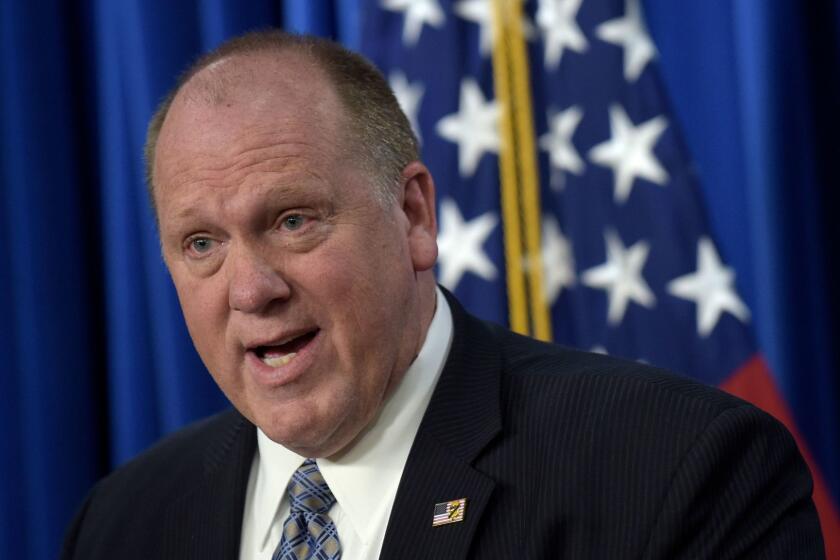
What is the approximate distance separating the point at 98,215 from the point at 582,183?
61.3 inches

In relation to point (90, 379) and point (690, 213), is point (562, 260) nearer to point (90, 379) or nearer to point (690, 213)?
→ point (690, 213)

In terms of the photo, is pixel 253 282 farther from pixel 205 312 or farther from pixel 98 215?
pixel 98 215

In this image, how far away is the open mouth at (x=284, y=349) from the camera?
1.77 meters

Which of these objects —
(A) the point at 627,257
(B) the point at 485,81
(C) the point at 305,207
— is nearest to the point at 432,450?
(C) the point at 305,207

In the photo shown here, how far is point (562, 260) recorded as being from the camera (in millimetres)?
3123

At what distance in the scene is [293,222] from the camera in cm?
177

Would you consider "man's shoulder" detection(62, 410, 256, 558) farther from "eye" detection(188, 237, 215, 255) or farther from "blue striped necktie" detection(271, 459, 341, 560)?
"eye" detection(188, 237, 215, 255)

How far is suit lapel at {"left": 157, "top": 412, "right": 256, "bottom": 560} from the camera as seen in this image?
79.7 inches

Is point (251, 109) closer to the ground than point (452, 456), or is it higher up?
higher up

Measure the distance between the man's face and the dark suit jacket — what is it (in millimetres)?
168

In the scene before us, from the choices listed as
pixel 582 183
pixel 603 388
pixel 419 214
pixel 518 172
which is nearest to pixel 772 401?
pixel 582 183

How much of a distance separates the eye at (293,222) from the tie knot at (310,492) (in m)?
0.42

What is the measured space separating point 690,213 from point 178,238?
1558 mm

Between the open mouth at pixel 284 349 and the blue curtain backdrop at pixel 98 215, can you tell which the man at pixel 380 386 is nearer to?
the open mouth at pixel 284 349
